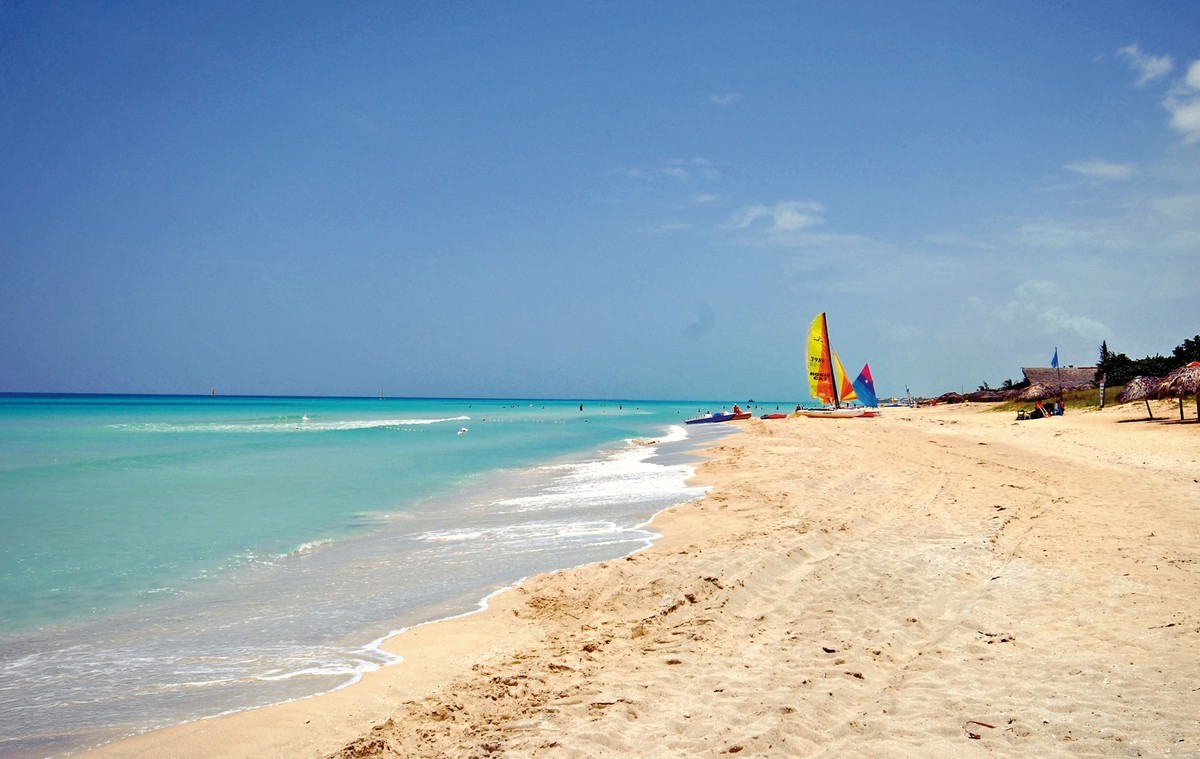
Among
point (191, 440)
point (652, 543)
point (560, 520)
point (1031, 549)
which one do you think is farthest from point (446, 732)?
point (191, 440)

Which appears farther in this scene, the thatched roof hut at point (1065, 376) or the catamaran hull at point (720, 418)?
the catamaran hull at point (720, 418)

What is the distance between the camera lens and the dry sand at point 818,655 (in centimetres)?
337

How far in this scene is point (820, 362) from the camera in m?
38.7

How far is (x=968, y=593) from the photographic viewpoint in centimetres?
560

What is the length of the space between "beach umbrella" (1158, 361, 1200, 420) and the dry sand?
51.6 ft

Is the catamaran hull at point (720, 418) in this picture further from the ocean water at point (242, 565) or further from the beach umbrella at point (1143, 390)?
the ocean water at point (242, 565)

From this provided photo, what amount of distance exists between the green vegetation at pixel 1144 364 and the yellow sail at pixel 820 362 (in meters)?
14.5

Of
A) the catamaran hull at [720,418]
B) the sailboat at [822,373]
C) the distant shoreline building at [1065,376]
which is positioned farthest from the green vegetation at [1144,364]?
the catamaran hull at [720,418]

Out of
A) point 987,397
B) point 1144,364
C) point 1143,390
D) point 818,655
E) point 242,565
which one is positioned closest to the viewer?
point 818,655

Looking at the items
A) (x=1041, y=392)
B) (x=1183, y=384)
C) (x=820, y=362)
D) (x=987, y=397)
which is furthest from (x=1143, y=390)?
(x=987, y=397)

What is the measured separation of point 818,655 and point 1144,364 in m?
41.3

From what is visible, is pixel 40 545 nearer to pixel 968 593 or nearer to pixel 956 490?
pixel 968 593

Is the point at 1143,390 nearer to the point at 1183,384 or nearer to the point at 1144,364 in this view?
the point at 1183,384

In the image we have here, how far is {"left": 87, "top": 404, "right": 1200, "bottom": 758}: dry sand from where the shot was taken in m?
3.37
